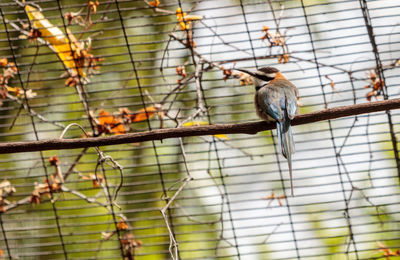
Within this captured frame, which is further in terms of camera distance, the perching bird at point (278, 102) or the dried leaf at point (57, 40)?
the dried leaf at point (57, 40)

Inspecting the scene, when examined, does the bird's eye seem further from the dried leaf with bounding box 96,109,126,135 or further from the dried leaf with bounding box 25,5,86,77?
the dried leaf with bounding box 25,5,86,77

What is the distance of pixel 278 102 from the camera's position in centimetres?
230

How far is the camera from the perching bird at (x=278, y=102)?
2.20 m

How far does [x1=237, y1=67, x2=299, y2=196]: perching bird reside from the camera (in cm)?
220

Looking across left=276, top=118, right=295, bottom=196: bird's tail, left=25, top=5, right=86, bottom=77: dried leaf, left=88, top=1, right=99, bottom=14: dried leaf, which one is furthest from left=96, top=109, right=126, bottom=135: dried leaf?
left=276, top=118, right=295, bottom=196: bird's tail

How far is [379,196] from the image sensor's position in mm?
2418

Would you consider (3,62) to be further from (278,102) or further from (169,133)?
(278,102)

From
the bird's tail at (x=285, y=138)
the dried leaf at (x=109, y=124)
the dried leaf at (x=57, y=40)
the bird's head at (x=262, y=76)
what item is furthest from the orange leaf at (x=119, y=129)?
the bird's tail at (x=285, y=138)

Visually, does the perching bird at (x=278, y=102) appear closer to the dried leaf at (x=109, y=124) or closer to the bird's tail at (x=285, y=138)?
the bird's tail at (x=285, y=138)

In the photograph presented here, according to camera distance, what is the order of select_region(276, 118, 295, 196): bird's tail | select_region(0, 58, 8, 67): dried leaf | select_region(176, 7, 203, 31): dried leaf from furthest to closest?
select_region(0, 58, 8, 67): dried leaf
select_region(176, 7, 203, 31): dried leaf
select_region(276, 118, 295, 196): bird's tail

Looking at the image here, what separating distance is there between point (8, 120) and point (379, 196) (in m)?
2.11

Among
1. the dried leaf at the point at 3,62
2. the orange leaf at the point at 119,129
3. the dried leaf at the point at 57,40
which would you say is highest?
the dried leaf at the point at 57,40

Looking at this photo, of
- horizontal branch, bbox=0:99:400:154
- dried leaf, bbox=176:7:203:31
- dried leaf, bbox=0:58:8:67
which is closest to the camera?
horizontal branch, bbox=0:99:400:154

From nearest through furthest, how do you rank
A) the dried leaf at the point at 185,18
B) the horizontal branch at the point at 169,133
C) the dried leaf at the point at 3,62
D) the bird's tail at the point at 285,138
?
the horizontal branch at the point at 169,133 → the bird's tail at the point at 285,138 → the dried leaf at the point at 185,18 → the dried leaf at the point at 3,62
